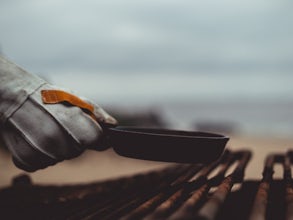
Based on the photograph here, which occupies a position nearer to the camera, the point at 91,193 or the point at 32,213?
the point at 32,213

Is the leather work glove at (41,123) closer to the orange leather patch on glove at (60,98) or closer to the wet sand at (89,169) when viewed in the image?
the orange leather patch on glove at (60,98)

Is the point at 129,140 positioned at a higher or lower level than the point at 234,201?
higher

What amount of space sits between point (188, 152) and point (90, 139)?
0.37 meters

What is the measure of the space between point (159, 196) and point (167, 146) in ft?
0.61

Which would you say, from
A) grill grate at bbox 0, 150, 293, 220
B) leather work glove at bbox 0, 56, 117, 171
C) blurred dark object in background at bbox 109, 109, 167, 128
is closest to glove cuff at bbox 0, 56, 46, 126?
leather work glove at bbox 0, 56, 117, 171

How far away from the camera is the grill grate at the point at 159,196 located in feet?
3.64

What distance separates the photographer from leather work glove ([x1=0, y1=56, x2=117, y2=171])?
1.32 metres

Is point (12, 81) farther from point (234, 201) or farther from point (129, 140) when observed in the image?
point (234, 201)

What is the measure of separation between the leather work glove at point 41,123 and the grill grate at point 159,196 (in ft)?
0.79

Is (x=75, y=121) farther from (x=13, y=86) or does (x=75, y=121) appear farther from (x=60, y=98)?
(x=13, y=86)

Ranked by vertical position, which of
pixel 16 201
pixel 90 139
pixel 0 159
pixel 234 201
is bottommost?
pixel 0 159

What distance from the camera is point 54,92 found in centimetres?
136

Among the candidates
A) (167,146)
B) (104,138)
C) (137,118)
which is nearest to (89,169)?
(137,118)

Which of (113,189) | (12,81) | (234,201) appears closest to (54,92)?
(12,81)
